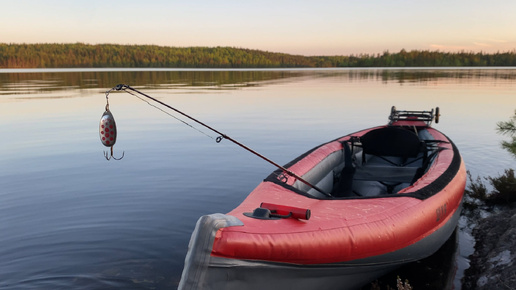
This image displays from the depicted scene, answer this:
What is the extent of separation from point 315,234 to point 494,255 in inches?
127

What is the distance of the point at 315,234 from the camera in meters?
4.11

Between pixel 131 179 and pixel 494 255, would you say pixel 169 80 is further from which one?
pixel 494 255

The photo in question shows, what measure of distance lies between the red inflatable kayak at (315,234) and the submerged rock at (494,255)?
23.3 inches

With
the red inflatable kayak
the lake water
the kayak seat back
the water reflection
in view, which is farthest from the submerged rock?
the water reflection

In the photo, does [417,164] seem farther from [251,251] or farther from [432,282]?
[251,251]

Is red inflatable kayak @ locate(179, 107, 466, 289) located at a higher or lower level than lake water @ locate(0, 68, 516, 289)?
higher

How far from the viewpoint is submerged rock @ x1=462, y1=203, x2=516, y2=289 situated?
4871 mm

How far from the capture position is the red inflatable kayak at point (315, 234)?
3.70 metres

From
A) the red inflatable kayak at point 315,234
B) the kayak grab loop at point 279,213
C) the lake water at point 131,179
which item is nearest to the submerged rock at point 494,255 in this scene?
the lake water at point 131,179

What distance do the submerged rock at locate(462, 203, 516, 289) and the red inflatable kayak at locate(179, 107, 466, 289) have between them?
1.94 ft

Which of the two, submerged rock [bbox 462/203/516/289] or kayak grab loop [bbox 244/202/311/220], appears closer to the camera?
kayak grab loop [bbox 244/202/311/220]

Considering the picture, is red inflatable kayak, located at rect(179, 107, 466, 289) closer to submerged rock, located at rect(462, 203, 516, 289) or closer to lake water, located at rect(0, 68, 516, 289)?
submerged rock, located at rect(462, 203, 516, 289)

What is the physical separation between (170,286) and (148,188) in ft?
14.7

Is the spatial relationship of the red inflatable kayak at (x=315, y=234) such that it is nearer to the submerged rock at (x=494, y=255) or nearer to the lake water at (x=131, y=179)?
the submerged rock at (x=494, y=255)
